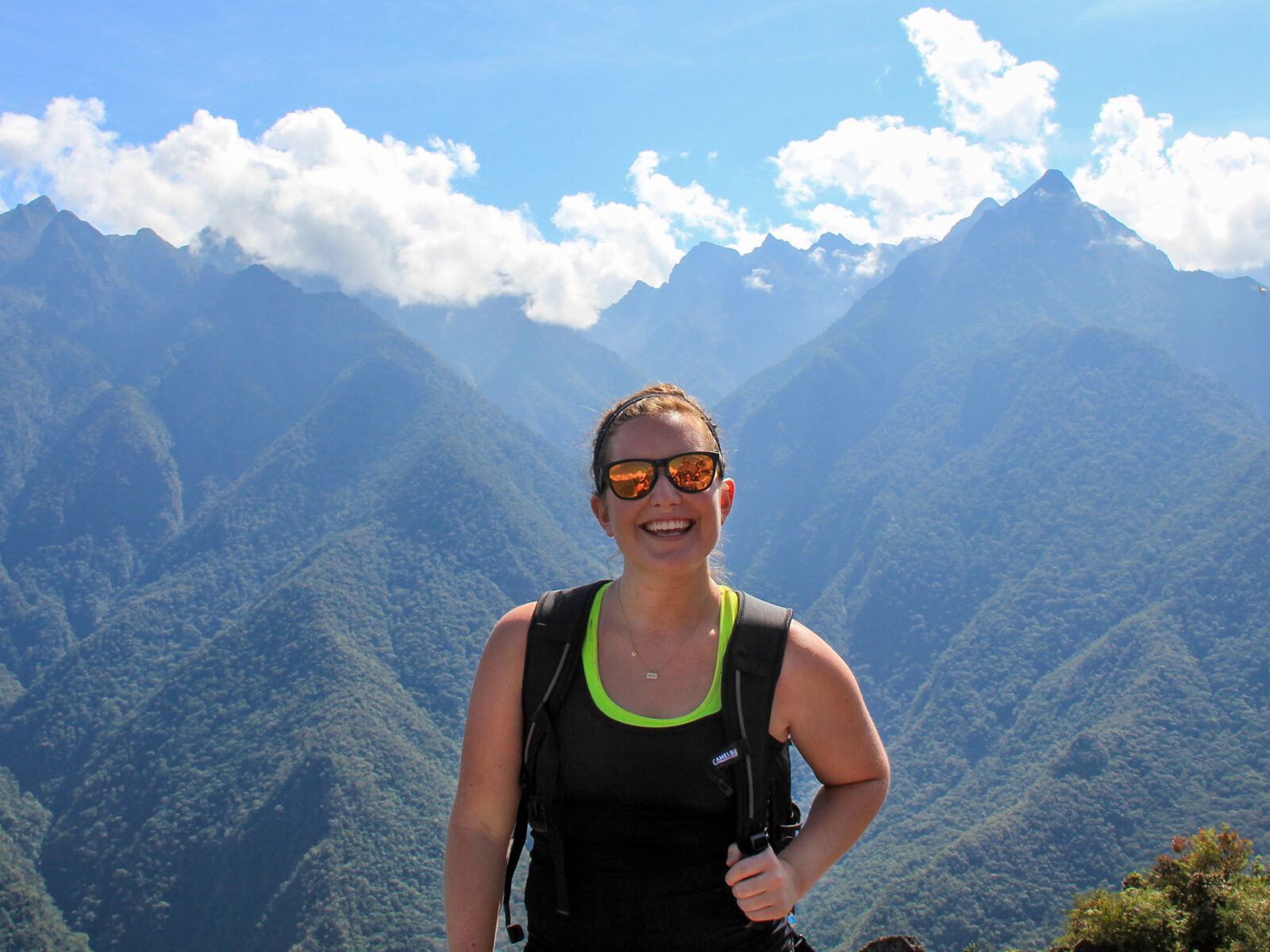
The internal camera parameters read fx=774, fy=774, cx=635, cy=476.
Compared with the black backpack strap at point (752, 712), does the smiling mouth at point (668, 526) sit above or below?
above

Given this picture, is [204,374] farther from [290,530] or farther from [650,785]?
[650,785]

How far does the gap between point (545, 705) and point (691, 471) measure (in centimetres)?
107

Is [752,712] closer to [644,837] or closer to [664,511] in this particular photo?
[644,837]

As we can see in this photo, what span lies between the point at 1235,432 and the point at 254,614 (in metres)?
147

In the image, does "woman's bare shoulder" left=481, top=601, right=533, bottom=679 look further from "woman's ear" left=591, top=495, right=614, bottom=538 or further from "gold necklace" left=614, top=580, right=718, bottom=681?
"woman's ear" left=591, top=495, right=614, bottom=538

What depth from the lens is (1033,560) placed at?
11719 cm

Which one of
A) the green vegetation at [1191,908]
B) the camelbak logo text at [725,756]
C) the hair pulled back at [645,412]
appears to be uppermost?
the hair pulled back at [645,412]

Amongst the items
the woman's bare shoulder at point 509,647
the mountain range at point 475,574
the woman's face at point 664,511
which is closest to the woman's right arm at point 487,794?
the woman's bare shoulder at point 509,647

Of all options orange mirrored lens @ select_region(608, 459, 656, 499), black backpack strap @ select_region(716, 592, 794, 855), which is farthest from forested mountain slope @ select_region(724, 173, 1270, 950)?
orange mirrored lens @ select_region(608, 459, 656, 499)

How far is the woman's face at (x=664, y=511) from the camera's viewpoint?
118 inches

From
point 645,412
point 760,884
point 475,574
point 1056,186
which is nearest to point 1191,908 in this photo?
point 760,884

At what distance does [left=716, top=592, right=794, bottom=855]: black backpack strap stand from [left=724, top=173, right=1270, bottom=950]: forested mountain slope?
6455 cm

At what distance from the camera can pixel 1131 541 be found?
353 feet

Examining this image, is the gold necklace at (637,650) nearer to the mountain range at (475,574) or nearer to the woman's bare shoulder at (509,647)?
the woman's bare shoulder at (509,647)
